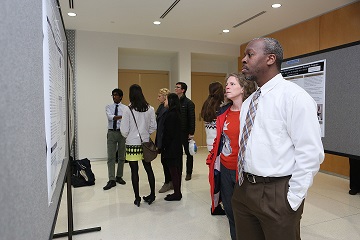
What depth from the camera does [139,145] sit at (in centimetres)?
322

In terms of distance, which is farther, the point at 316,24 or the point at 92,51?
the point at 92,51

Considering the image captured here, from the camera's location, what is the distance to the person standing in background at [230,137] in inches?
79.4

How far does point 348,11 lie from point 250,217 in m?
4.86

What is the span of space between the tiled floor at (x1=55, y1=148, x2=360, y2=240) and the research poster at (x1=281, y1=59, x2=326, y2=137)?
1.20m

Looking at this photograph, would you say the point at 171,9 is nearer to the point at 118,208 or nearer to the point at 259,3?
the point at 259,3

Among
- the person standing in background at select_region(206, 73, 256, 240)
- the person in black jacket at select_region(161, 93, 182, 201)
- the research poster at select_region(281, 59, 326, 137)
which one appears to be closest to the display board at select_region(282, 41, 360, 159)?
the research poster at select_region(281, 59, 326, 137)

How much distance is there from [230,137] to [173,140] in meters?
1.48

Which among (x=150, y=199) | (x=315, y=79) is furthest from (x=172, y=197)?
(x=315, y=79)

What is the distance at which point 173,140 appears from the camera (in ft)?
11.2

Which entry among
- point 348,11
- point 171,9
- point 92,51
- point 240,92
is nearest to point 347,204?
point 240,92

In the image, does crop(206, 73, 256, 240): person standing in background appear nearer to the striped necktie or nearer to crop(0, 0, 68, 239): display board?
the striped necktie

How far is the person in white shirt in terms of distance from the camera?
3.94 ft

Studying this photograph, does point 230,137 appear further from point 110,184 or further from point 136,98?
point 110,184

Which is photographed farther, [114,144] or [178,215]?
[114,144]
